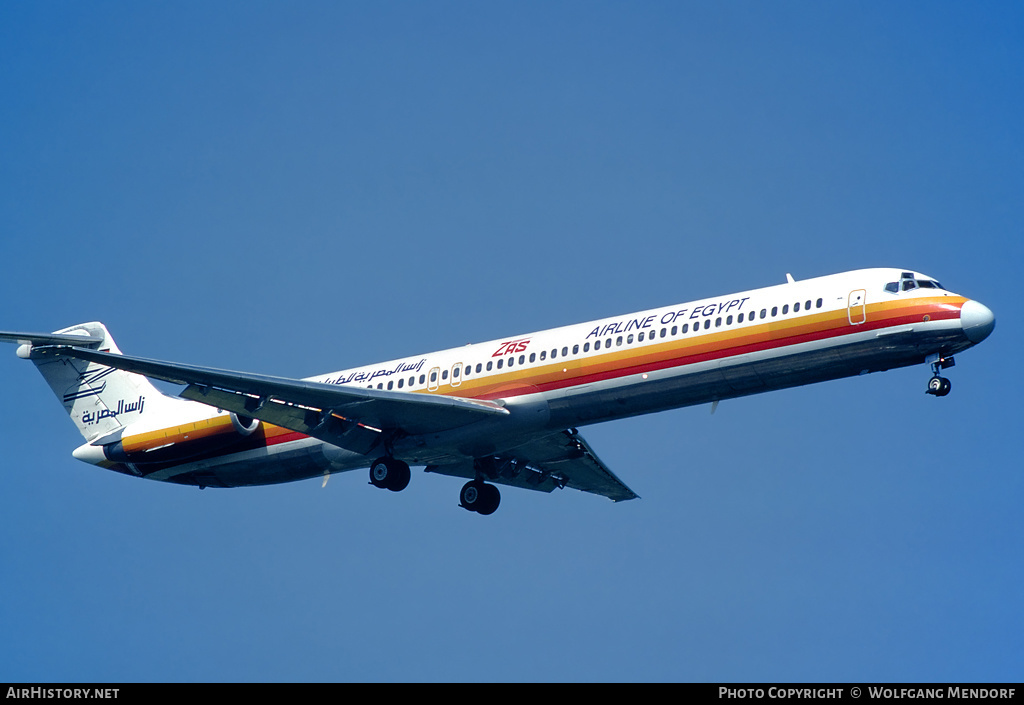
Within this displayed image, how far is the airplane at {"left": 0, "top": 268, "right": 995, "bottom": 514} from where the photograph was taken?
31484 millimetres

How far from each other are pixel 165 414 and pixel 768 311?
63.3 ft

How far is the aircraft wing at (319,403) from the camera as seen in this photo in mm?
34219

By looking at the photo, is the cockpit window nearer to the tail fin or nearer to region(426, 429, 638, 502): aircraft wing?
region(426, 429, 638, 502): aircraft wing

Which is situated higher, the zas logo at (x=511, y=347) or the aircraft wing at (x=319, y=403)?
the zas logo at (x=511, y=347)

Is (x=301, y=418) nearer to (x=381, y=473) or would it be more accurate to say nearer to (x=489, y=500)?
(x=381, y=473)

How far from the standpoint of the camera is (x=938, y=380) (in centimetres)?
3081

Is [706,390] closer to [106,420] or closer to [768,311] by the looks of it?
[768,311]

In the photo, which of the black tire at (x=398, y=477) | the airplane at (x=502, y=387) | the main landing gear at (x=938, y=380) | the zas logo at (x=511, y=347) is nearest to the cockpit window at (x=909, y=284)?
the airplane at (x=502, y=387)

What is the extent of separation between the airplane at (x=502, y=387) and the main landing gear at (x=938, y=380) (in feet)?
0.10

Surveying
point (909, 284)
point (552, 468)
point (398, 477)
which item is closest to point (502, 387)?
point (398, 477)

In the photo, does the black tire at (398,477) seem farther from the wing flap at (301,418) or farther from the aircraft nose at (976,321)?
the aircraft nose at (976,321)

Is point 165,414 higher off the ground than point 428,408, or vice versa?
point 165,414
